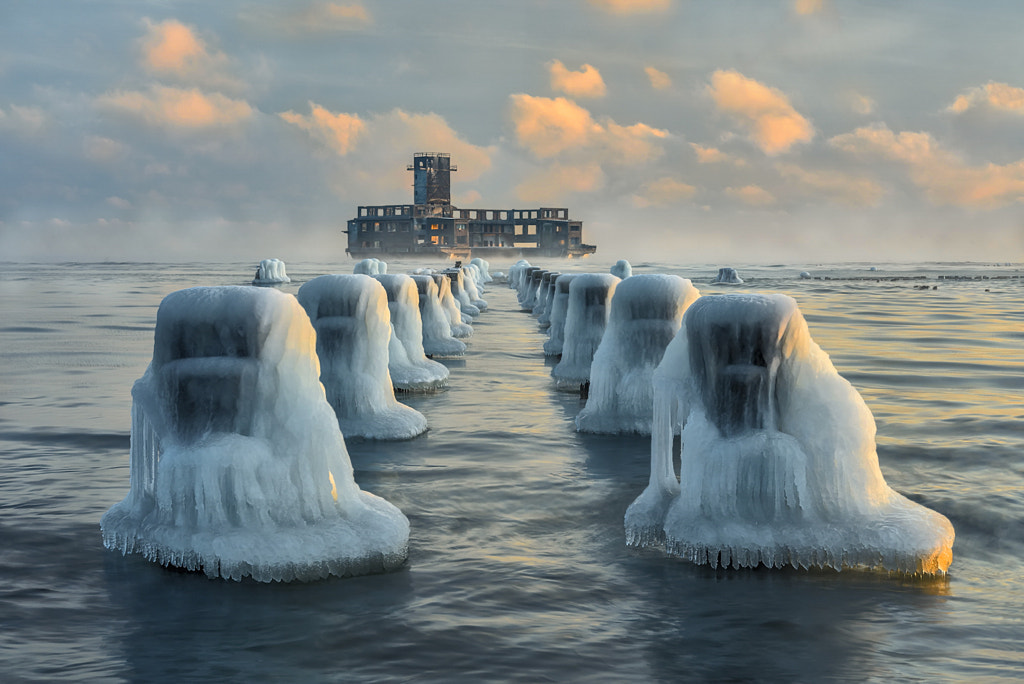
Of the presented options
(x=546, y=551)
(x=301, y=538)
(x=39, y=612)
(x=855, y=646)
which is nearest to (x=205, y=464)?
(x=301, y=538)

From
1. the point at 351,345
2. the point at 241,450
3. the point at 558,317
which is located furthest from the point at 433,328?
the point at 241,450

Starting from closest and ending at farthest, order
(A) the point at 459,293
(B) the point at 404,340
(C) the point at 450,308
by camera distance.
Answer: (B) the point at 404,340, (C) the point at 450,308, (A) the point at 459,293

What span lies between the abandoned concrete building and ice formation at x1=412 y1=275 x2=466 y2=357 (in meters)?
123

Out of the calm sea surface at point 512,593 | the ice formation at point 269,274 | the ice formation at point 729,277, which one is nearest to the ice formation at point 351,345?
the calm sea surface at point 512,593

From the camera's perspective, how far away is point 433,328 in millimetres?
21547

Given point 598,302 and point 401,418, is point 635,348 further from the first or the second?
point 598,302

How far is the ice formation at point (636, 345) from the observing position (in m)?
11.4

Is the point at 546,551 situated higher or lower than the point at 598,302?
lower

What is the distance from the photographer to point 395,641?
5.62 m

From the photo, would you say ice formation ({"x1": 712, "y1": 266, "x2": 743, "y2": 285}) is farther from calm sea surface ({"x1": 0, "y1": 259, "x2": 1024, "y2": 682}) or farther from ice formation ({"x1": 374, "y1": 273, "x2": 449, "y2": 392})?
calm sea surface ({"x1": 0, "y1": 259, "x2": 1024, "y2": 682})

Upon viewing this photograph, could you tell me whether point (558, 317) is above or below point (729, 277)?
below

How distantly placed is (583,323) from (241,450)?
32.3ft

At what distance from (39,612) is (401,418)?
620cm

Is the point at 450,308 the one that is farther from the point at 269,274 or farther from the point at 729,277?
the point at 729,277
